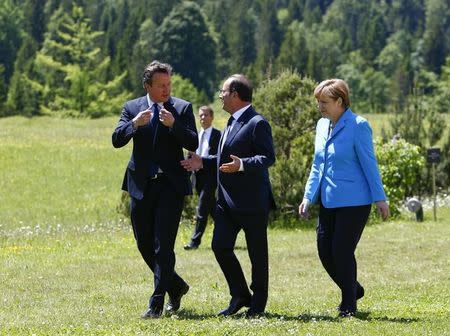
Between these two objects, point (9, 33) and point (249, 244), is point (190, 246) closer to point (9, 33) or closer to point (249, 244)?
point (249, 244)

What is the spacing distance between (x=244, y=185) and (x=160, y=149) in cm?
80

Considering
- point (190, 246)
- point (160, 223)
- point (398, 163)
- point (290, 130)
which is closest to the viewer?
point (160, 223)

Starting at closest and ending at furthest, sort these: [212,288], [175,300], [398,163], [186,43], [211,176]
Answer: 1. [175,300]
2. [212,288]
3. [211,176]
4. [398,163]
5. [186,43]

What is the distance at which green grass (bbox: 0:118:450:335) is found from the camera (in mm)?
8781

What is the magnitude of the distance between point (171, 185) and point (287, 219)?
11806mm

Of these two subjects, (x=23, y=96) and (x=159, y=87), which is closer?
(x=159, y=87)

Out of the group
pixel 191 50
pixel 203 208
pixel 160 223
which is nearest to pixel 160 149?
pixel 160 223

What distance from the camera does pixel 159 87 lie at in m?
9.34

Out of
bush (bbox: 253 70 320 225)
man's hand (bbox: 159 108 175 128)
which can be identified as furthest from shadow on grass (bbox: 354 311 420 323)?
bush (bbox: 253 70 320 225)

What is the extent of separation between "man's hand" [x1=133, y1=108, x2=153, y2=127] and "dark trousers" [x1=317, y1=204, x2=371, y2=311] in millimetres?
1686

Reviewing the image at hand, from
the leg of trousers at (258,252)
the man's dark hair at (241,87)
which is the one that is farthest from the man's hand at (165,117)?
the leg of trousers at (258,252)

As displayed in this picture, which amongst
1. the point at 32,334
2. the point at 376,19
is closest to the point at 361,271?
the point at 32,334

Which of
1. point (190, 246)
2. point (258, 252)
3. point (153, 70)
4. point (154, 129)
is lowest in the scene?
point (190, 246)

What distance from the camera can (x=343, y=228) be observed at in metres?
9.21
